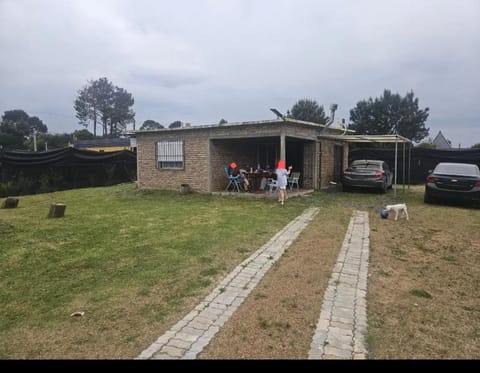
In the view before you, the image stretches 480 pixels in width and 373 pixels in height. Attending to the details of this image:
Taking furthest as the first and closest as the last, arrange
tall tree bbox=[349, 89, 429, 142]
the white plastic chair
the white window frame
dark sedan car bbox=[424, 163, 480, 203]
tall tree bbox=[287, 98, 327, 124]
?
tall tree bbox=[287, 98, 327, 124], tall tree bbox=[349, 89, 429, 142], the white window frame, the white plastic chair, dark sedan car bbox=[424, 163, 480, 203]

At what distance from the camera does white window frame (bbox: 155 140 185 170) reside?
1373 cm

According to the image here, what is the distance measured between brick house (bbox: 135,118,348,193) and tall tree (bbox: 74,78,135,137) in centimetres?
5336

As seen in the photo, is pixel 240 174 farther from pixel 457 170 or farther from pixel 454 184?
pixel 457 170

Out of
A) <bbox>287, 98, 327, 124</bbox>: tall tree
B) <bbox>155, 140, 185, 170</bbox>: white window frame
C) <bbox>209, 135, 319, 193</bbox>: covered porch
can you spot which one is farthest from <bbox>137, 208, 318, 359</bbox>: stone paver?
<bbox>287, 98, 327, 124</bbox>: tall tree

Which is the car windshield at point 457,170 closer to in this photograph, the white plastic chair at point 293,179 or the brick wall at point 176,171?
the white plastic chair at point 293,179

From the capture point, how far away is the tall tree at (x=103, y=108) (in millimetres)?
63344

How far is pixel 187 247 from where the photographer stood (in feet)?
17.5

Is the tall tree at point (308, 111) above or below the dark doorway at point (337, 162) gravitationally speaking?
above

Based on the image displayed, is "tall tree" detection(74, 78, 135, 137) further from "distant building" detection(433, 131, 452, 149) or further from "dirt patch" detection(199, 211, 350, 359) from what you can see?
"dirt patch" detection(199, 211, 350, 359)

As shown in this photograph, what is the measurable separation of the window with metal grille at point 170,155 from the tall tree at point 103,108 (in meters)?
53.4

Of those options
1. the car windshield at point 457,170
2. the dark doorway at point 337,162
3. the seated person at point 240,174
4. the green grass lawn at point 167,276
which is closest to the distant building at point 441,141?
the dark doorway at point 337,162

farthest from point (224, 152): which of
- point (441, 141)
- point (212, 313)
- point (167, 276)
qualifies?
point (441, 141)

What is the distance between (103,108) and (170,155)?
57.2 m

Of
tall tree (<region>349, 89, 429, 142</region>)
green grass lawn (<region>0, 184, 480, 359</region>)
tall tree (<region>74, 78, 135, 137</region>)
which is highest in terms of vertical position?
tall tree (<region>74, 78, 135, 137</region>)
